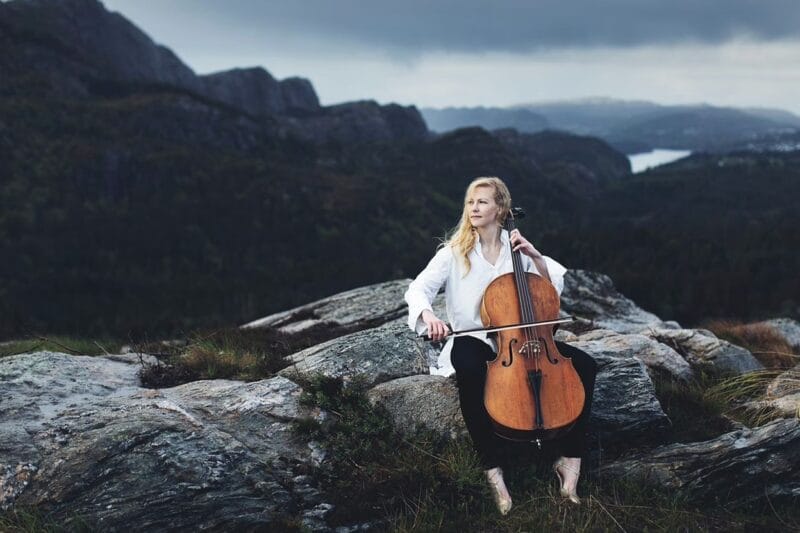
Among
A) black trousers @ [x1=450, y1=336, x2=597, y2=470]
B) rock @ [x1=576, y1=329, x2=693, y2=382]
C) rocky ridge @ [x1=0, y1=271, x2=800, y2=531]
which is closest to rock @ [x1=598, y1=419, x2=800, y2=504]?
rocky ridge @ [x1=0, y1=271, x2=800, y2=531]

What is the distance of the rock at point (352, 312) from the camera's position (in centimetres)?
1036

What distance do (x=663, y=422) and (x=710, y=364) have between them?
3.34 m

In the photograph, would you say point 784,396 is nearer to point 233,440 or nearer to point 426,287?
point 426,287

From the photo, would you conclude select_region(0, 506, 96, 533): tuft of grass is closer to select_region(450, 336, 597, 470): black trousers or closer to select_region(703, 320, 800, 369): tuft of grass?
select_region(450, 336, 597, 470): black trousers

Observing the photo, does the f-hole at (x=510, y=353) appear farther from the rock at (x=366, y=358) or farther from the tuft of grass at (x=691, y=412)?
the tuft of grass at (x=691, y=412)

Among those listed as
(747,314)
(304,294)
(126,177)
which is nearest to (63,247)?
(126,177)

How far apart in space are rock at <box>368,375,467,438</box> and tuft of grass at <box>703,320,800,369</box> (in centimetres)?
734

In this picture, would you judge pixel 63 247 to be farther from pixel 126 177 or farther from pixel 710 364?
pixel 710 364

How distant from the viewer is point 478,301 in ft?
18.1

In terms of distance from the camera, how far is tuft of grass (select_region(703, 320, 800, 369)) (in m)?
10.2

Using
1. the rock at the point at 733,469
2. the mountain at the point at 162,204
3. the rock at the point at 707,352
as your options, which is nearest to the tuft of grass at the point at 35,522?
the rock at the point at 733,469

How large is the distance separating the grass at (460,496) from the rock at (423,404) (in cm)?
12

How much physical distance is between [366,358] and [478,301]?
1.68 metres

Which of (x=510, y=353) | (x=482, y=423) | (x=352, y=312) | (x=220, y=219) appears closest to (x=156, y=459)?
(x=482, y=423)
